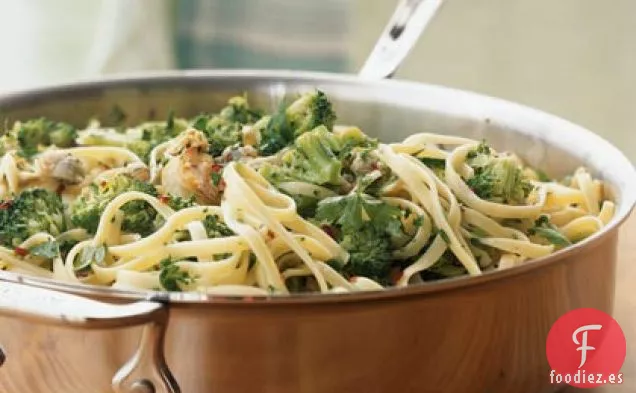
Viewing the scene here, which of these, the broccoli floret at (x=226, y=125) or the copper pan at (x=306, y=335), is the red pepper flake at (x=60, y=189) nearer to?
the broccoli floret at (x=226, y=125)

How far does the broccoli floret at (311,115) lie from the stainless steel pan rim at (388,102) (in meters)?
0.43

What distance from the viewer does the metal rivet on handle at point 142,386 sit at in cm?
116

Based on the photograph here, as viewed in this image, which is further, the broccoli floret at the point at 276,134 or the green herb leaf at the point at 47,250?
the broccoli floret at the point at 276,134

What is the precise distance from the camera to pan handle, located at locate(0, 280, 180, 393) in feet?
3.54

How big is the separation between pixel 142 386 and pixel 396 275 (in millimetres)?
429

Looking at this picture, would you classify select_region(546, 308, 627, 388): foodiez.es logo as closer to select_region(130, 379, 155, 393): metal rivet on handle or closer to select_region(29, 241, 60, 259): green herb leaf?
select_region(130, 379, 155, 393): metal rivet on handle

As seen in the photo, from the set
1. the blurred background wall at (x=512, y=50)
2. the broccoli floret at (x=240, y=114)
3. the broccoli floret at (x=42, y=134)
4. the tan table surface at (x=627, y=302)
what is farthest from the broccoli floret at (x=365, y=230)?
the blurred background wall at (x=512, y=50)

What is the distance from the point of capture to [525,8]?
11.1 feet

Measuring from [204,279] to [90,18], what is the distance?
7.76 feet

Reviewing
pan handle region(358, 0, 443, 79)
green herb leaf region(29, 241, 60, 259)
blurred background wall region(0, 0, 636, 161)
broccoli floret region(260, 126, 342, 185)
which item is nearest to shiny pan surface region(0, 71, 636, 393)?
green herb leaf region(29, 241, 60, 259)

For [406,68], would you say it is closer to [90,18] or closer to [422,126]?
[90,18]

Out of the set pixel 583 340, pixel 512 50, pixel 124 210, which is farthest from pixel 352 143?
pixel 512 50

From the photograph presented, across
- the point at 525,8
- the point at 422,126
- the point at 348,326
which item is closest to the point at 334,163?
the point at 348,326

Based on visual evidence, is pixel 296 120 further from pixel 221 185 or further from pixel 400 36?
pixel 400 36
